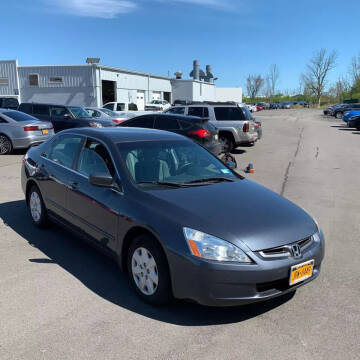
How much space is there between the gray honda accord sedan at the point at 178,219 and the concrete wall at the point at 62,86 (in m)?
28.4

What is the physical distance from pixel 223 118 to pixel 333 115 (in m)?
39.3

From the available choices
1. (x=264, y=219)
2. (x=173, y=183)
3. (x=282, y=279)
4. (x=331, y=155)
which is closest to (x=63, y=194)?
(x=173, y=183)

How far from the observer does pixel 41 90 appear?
32.2m

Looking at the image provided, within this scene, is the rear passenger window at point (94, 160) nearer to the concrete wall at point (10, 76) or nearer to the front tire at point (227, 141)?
the front tire at point (227, 141)

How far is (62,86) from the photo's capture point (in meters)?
32.1

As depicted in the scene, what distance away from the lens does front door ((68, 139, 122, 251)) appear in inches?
147

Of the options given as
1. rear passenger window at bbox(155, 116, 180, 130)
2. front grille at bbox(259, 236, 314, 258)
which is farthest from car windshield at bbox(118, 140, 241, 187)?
rear passenger window at bbox(155, 116, 180, 130)

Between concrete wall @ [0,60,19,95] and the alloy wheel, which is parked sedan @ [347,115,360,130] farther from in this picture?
concrete wall @ [0,60,19,95]

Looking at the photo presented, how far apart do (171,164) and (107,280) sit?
1.41 metres

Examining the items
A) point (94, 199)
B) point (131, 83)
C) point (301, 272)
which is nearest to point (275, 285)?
point (301, 272)

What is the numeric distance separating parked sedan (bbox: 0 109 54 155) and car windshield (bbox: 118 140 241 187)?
9.04 metres

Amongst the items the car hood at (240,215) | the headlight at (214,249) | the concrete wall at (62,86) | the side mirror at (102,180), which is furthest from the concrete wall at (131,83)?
the headlight at (214,249)

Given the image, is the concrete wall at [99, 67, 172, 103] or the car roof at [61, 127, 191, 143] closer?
the car roof at [61, 127, 191, 143]

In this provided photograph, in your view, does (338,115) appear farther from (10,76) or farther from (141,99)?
(10,76)
